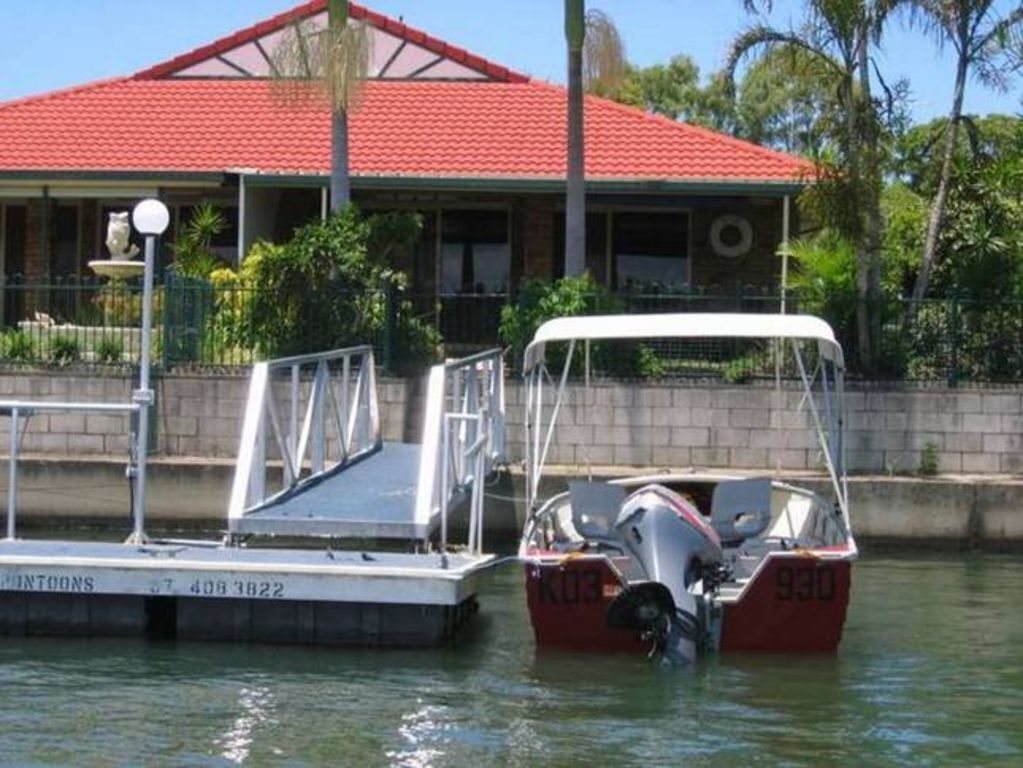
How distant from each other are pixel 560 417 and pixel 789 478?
256 cm

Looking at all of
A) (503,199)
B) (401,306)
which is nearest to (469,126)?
(503,199)

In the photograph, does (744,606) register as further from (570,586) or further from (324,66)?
(324,66)

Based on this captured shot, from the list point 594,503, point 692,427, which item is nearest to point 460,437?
point 594,503

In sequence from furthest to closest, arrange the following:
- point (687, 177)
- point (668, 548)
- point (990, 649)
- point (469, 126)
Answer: point (469, 126) < point (687, 177) < point (990, 649) < point (668, 548)

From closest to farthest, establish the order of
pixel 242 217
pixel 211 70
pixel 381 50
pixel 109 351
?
pixel 109 351 < pixel 242 217 < pixel 381 50 < pixel 211 70

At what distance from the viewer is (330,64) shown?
74.6ft

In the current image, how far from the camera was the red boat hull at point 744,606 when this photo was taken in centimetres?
1432

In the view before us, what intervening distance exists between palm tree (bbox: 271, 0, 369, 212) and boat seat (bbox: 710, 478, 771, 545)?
909 cm

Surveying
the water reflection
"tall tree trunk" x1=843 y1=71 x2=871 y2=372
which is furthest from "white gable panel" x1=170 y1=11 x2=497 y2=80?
the water reflection

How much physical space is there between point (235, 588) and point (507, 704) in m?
2.39

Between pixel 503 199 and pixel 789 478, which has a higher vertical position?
pixel 503 199

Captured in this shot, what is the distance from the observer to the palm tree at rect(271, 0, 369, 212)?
22656mm

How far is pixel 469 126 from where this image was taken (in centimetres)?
3011

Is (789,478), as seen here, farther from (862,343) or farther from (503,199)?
(503,199)
